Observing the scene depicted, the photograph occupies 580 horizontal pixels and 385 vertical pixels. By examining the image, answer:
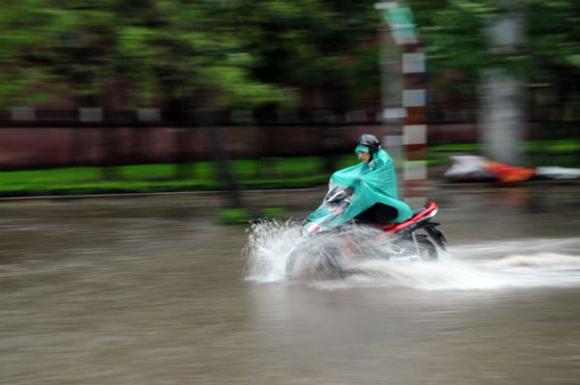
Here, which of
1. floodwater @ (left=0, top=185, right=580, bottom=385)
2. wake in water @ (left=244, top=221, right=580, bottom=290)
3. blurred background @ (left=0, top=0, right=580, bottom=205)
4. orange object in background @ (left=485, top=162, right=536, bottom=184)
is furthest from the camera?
orange object in background @ (left=485, top=162, right=536, bottom=184)

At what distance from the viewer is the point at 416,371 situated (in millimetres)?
6008

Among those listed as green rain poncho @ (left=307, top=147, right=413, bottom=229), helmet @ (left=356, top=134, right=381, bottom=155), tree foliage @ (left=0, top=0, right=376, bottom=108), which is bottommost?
green rain poncho @ (left=307, top=147, right=413, bottom=229)

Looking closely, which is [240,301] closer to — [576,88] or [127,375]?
[127,375]

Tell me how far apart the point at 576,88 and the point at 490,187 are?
7.01 m

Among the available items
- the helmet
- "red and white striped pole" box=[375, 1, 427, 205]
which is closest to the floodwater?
"red and white striped pole" box=[375, 1, 427, 205]

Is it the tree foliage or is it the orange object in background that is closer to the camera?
the tree foliage

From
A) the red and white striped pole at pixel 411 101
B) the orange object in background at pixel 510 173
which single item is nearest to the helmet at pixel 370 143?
the red and white striped pole at pixel 411 101

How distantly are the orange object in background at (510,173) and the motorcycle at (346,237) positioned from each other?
1255cm

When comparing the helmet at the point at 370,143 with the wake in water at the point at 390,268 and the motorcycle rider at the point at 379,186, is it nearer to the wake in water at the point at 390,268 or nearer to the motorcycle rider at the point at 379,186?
the motorcycle rider at the point at 379,186

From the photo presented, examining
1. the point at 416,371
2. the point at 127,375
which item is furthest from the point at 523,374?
the point at 127,375

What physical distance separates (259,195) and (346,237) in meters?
11.9

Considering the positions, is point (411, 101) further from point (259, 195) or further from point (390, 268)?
point (259, 195)

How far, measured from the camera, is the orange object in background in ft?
70.6

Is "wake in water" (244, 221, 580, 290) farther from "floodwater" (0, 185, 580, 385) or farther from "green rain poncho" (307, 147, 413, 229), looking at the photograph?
"green rain poncho" (307, 147, 413, 229)
